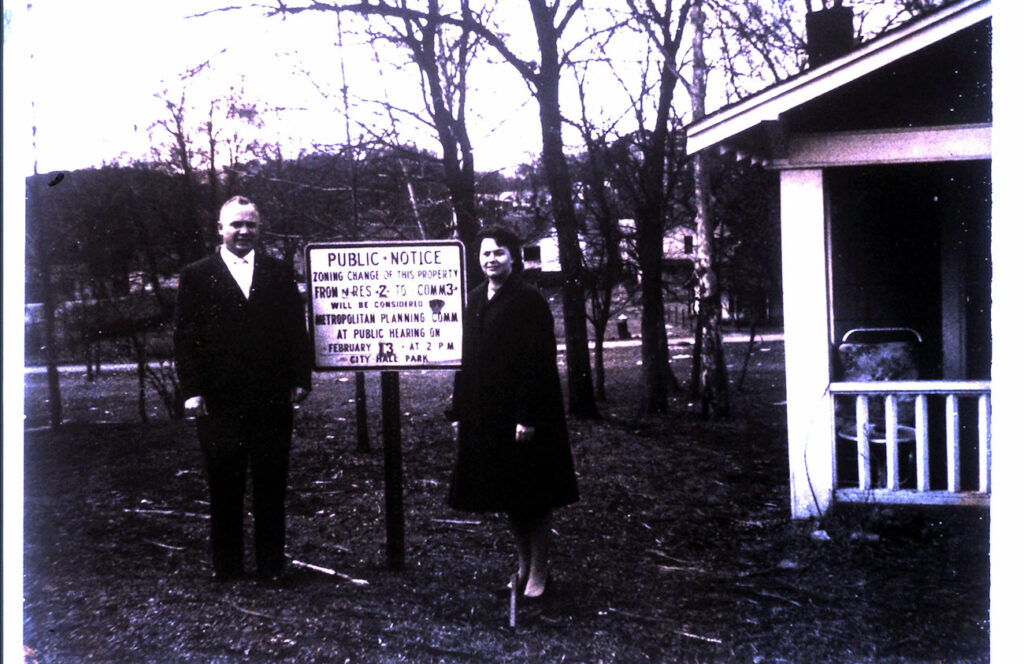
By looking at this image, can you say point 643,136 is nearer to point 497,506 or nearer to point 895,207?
point 895,207

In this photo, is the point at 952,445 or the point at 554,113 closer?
the point at 952,445

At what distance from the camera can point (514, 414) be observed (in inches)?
167

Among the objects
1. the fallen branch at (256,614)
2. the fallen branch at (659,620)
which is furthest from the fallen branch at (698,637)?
the fallen branch at (256,614)

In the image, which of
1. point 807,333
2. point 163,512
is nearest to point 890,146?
point 807,333

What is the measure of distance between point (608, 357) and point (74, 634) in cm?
1601

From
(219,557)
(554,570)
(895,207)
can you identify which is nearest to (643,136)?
(895,207)

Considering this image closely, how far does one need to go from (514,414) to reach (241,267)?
141cm

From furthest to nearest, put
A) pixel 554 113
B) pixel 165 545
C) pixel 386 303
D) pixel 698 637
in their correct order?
1. pixel 554 113
2. pixel 165 545
3. pixel 386 303
4. pixel 698 637

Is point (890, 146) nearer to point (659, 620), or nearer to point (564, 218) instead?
point (659, 620)

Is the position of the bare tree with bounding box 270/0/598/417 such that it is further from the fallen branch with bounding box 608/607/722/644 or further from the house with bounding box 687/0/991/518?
the fallen branch with bounding box 608/607/722/644

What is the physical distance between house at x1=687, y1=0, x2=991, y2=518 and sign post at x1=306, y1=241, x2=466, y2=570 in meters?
2.16

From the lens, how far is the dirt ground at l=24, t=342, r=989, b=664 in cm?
398

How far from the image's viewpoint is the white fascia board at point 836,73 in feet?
16.0

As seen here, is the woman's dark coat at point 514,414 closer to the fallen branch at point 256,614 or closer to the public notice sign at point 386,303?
the public notice sign at point 386,303
